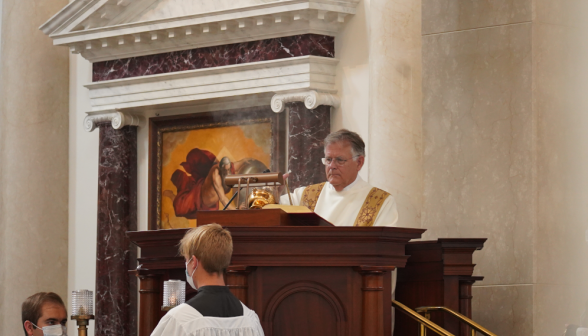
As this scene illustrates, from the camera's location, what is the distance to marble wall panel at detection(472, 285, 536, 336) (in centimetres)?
771

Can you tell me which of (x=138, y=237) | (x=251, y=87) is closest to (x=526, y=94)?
(x=251, y=87)

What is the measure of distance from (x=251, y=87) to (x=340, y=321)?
4.99 m

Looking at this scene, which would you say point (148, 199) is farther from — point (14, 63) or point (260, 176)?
point (260, 176)

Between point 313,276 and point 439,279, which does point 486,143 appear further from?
point 313,276

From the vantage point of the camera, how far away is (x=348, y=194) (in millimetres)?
6723

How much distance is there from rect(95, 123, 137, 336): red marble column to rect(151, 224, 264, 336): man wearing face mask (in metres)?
6.50

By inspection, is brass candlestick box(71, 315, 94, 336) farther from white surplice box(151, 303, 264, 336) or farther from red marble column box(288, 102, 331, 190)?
red marble column box(288, 102, 331, 190)

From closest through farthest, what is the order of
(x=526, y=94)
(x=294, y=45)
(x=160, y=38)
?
(x=526, y=94), (x=294, y=45), (x=160, y=38)

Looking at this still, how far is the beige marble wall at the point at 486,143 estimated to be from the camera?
783 centimetres

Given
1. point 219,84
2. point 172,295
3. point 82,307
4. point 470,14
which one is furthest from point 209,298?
point 219,84

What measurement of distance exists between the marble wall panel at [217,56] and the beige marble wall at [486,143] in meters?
1.40

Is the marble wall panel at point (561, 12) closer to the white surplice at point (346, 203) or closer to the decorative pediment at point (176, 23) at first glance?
the decorative pediment at point (176, 23)

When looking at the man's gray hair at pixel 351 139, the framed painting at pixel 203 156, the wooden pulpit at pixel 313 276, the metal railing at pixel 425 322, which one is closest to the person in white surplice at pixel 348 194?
the man's gray hair at pixel 351 139

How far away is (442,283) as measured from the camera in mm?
6328
